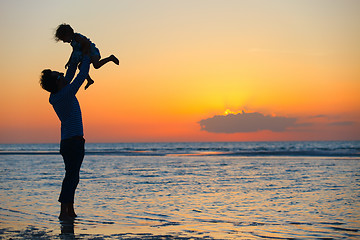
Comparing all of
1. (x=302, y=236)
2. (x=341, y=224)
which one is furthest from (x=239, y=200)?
(x=302, y=236)

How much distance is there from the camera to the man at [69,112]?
5160mm

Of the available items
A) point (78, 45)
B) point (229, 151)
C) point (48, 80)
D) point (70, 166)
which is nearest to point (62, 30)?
point (78, 45)

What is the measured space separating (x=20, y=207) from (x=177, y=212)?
8.63ft

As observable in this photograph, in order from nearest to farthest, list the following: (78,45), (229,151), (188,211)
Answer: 1. (78,45)
2. (188,211)
3. (229,151)

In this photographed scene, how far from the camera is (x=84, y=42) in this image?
524 cm

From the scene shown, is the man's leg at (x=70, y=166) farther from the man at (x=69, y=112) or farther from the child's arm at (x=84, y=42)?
the child's arm at (x=84, y=42)

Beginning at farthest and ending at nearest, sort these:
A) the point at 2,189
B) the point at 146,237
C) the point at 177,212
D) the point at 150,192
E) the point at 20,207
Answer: the point at 2,189, the point at 150,192, the point at 20,207, the point at 177,212, the point at 146,237

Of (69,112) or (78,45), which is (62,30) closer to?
(78,45)

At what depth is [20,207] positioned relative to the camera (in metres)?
6.79

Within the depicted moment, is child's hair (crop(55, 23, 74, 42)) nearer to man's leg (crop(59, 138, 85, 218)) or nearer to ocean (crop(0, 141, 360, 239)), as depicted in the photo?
man's leg (crop(59, 138, 85, 218))

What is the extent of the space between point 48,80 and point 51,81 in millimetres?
38

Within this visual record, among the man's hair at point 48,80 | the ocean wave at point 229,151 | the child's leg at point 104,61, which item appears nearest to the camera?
the man's hair at point 48,80

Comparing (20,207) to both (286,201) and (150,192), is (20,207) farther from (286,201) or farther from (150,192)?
(286,201)

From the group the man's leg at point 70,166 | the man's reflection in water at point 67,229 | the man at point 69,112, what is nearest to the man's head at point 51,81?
the man at point 69,112
